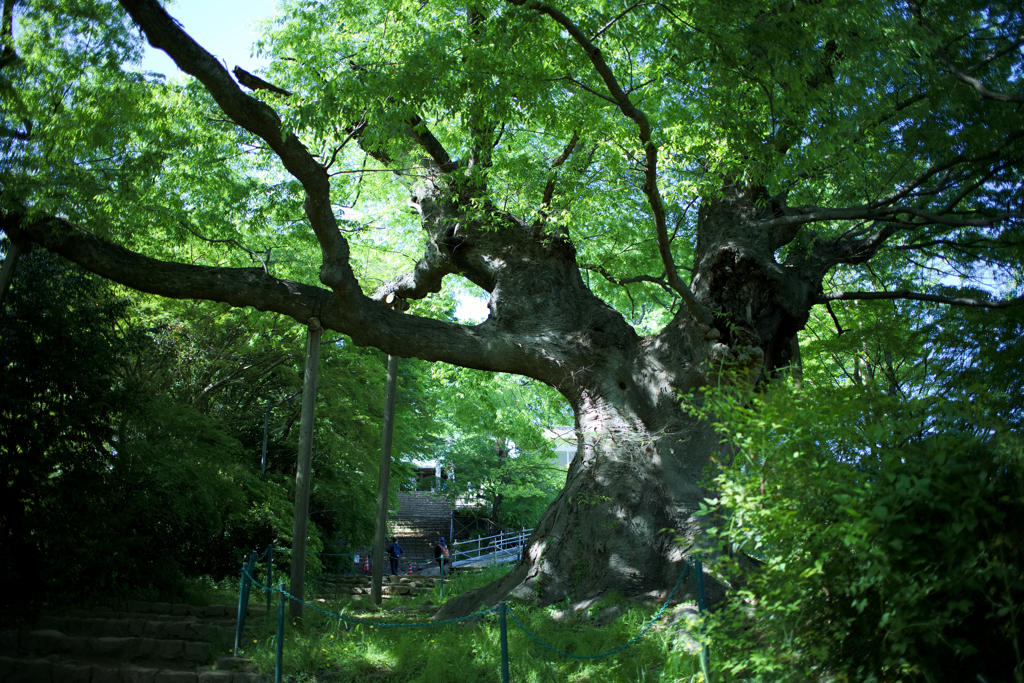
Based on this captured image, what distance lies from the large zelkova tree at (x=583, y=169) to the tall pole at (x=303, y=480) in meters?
0.70

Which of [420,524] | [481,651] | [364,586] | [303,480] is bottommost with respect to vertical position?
[364,586]

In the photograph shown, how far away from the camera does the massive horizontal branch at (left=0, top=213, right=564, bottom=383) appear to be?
782cm

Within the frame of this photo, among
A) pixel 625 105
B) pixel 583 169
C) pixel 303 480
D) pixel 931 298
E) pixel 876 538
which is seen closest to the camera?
pixel 876 538

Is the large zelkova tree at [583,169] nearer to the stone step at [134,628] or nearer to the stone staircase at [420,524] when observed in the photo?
the stone step at [134,628]

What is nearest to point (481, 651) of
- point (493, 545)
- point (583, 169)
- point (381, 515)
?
point (381, 515)

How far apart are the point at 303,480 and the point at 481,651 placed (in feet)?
11.8

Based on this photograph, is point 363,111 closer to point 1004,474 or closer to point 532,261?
point 532,261

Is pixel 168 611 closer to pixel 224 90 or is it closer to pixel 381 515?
pixel 381 515

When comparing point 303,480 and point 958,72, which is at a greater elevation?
point 958,72

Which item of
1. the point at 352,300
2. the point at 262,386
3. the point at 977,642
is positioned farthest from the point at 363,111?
the point at 262,386

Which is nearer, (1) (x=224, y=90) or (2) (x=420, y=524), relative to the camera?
(1) (x=224, y=90)

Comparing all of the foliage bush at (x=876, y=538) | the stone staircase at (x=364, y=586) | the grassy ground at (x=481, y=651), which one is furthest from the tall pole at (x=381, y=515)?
the foliage bush at (x=876, y=538)

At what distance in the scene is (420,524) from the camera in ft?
94.7

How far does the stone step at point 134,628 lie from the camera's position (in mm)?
8508
